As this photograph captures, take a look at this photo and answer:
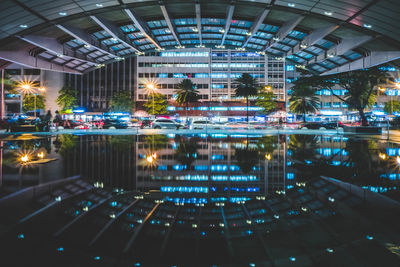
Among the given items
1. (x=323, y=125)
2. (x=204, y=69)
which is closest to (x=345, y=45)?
(x=323, y=125)

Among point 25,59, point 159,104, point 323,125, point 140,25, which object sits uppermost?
point 140,25

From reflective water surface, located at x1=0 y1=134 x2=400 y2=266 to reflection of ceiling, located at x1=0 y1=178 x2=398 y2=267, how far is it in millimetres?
12

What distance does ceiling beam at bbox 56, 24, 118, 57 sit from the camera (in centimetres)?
2452

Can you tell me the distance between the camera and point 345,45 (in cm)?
2581

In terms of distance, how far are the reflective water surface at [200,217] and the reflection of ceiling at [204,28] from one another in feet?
65.3

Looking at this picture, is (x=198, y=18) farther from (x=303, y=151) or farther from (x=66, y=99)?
(x=66, y=99)

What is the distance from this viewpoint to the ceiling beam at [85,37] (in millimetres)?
24525

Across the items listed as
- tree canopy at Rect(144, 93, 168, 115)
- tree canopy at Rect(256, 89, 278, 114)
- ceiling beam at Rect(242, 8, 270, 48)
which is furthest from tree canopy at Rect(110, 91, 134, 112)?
ceiling beam at Rect(242, 8, 270, 48)

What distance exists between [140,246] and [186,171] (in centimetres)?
365

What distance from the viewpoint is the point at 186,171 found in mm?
5785

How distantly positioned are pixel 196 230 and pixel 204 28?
32157 millimetres

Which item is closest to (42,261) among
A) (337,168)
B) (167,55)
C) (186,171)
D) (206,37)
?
(186,171)

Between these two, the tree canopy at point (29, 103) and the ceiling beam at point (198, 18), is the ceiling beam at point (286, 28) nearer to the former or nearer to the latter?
the ceiling beam at point (198, 18)

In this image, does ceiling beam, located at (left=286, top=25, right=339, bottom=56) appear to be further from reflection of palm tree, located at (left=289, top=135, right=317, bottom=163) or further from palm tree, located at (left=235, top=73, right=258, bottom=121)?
palm tree, located at (left=235, top=73, right=258, bottom=121)
